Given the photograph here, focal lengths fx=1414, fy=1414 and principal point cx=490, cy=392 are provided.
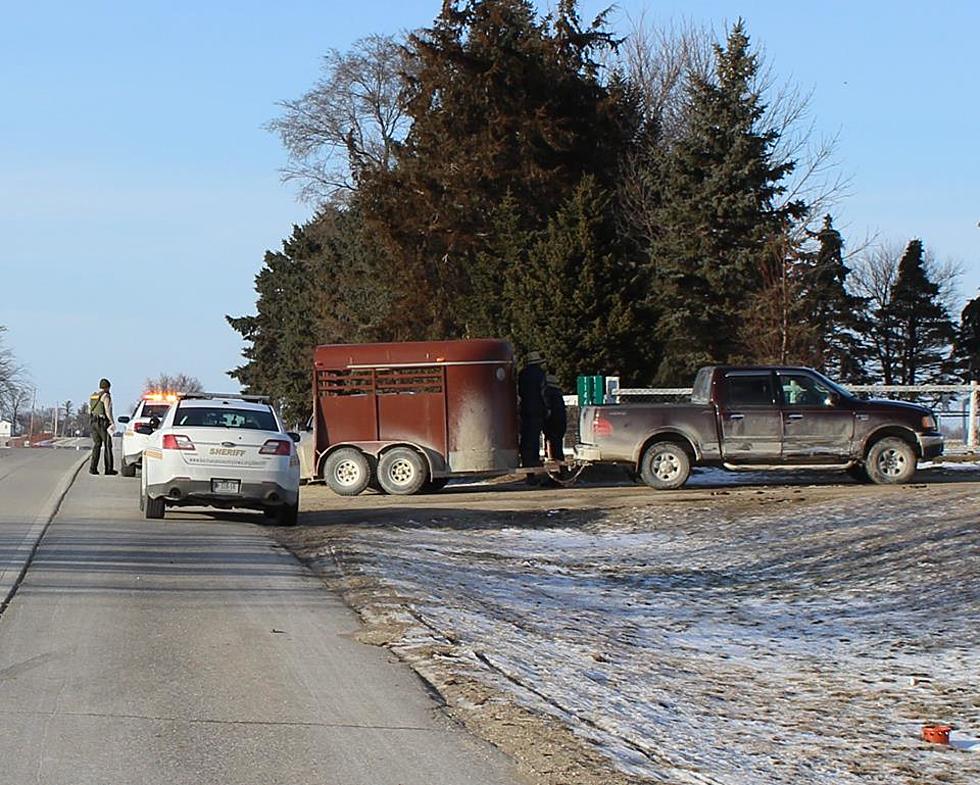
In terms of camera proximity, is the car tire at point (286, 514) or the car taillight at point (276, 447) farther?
the car tire at point (286, 514)

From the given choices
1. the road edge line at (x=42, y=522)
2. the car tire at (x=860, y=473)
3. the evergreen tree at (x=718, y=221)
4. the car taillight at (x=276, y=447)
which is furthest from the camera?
the evergreen tree at (x=718, y=221)

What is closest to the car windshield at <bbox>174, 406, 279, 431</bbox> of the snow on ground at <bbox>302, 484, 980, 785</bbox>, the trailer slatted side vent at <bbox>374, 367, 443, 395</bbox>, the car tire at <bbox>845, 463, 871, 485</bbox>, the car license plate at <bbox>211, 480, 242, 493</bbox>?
the car license plate at <bbox>211, 480, 242, 493</bbox>

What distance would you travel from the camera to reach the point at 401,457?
23.4 metres

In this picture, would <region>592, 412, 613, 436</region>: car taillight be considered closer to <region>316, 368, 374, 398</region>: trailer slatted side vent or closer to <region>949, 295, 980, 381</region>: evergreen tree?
<region>316, 368, 374, 398</region>: trailer slatted side vent

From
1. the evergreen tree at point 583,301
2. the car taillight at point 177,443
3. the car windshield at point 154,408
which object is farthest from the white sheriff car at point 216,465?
the evergreen tree at point 583,301

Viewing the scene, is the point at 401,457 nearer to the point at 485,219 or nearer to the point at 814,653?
the point at 814,653

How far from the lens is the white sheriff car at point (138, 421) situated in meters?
26.2

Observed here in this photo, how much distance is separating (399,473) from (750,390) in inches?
233

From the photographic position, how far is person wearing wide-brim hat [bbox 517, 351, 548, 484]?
23.7 m

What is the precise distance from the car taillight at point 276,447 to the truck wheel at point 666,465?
23.8 feet

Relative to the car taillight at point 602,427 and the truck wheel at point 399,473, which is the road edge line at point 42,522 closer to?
→ the truck wheel at point 399,473

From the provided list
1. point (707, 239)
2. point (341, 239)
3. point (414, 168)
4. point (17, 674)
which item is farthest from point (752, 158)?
point (17, 674)

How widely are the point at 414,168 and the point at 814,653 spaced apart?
41627mm

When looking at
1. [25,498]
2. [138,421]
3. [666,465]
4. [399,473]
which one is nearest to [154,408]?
[138,421]
